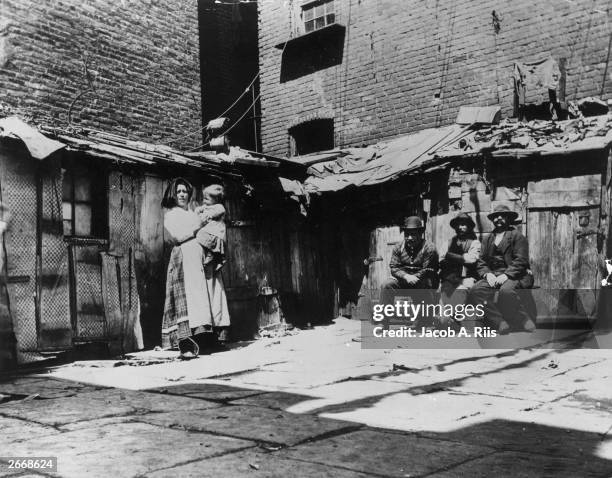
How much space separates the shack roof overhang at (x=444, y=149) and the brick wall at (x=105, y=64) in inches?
115

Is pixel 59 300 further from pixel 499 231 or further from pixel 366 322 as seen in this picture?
pixel 499 231

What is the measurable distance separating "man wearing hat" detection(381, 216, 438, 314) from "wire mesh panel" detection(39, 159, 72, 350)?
4.25 metres

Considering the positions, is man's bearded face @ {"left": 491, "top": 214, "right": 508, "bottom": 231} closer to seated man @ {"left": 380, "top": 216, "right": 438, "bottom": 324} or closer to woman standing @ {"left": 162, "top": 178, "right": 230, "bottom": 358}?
seated man @ {"left": 380, "top": 216, "right": 438, "bottom": 324}

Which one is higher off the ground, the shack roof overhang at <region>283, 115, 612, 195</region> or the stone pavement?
the shack roof overhang at <region>283, 115, 612, 195</region>

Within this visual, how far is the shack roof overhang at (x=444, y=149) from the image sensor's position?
28.0ft

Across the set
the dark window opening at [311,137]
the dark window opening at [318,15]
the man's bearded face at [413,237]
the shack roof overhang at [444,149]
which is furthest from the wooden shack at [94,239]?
the dark window opening at [318,15]

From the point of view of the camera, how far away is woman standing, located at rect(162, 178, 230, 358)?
720cm

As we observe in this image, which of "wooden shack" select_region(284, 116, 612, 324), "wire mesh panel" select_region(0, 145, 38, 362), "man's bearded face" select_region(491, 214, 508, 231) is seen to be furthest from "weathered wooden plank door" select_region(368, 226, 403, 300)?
"wire mesh panel" select_region(0, 145, 38, 362)

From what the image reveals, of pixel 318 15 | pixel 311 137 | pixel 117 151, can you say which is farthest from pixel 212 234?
pixel 318 15

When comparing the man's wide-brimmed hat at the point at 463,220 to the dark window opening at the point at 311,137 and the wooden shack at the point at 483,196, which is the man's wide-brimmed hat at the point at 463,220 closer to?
the wooden shack at the point at 483,196

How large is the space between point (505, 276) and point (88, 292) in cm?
513

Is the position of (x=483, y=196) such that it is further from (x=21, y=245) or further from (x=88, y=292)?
(x=21, y=245)

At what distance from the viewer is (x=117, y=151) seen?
7.55 metres

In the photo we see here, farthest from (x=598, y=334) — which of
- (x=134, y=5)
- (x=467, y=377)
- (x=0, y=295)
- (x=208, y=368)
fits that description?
(x=134, y=5)
